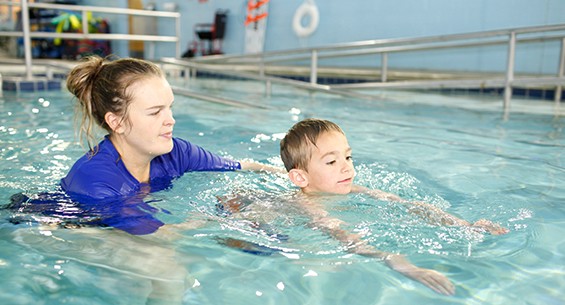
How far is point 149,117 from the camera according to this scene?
2.20 metres

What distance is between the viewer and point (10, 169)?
10.4 feet

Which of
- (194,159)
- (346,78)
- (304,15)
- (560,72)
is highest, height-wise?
(304,15)

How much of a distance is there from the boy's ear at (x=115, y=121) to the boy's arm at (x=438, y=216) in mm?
1152

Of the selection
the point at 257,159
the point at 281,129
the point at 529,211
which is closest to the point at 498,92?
the point at 281,129

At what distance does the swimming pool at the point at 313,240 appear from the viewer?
1.62 m

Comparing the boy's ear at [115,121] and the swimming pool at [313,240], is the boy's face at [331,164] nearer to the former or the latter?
the swimming pool at [313,240]

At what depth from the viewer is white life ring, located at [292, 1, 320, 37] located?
36.2 ft

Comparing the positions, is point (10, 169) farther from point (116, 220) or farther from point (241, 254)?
point (241, 254)

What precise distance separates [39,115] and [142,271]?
3.94 metres

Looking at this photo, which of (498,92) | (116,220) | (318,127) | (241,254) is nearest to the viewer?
(241,254)

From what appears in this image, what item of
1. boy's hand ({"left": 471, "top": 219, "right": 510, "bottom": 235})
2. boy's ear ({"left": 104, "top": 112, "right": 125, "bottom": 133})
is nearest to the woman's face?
boy's ear ({"left": 104, "top": 112, "right": 125, "bottom": 133})

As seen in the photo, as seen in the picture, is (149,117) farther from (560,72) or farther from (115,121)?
(560,72)

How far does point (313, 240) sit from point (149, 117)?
81cm

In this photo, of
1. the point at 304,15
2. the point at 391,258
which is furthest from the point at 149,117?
the point at 304,15
